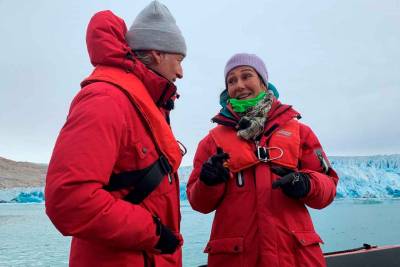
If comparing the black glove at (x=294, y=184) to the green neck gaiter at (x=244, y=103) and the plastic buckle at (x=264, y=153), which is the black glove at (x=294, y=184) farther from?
the green neck gaiter at (x=244, y=103)

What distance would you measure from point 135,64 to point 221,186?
0.77 meters

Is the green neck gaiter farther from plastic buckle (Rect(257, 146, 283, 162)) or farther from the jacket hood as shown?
the jacket hood

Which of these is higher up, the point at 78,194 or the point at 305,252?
the point at 78,194

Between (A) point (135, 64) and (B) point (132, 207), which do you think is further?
(A) point (135, 64)

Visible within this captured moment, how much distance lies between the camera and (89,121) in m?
1.04

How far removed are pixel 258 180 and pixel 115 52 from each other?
34.7 inches

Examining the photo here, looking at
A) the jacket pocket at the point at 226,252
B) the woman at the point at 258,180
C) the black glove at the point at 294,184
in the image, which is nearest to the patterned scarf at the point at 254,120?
the woman at the point at 258,180

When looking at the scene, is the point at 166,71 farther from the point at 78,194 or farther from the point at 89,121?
the point at 78,194

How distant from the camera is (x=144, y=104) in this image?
3.96 ft

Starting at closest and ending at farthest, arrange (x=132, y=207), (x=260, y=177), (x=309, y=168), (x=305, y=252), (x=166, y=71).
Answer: (x=132, y=207), (x=166, y=71), (x=305, y=252), (x=260, y=177), (x=309, y=168)

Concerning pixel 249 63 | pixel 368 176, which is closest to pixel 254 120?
pixel 249 63

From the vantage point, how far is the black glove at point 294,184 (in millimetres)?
1601

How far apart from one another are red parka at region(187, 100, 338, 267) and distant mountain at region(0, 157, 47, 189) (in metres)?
79.8

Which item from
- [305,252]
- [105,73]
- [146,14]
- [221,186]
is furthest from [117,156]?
[305,252]
